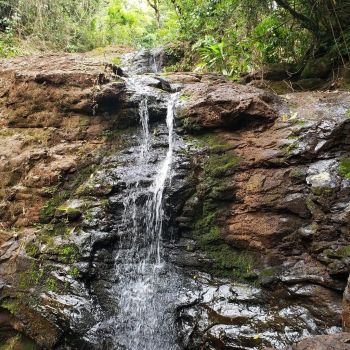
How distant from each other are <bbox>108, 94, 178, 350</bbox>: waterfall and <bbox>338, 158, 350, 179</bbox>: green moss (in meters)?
2.59

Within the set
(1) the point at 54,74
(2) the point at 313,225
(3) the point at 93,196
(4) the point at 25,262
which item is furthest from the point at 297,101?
(4) the point at 25,262

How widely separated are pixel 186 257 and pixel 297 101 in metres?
3.39

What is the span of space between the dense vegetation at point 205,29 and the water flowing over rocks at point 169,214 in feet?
5.31

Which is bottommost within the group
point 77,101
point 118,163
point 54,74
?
point 118,163

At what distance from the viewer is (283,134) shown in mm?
5613

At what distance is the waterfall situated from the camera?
177 inches

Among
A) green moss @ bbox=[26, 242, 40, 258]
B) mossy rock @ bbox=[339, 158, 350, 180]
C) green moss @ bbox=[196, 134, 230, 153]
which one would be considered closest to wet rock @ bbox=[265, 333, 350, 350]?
mossy rock @ bbox=[339, 158, 350, 180]

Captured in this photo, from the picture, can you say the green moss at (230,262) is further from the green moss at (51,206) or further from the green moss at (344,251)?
the green moss at (51,206)

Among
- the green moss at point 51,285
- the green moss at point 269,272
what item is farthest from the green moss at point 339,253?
the green moss at point 51,285

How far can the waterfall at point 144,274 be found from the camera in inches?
177

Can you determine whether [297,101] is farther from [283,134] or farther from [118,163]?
[118,163]

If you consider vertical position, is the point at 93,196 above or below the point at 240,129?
below

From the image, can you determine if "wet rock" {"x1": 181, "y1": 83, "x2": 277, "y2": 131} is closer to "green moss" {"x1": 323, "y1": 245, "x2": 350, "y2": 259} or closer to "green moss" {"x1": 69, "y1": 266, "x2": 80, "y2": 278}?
"green moss" {"x1": 323, "y1": 245, "x2": 350, "y2": 259}

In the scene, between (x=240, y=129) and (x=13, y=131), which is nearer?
(x=240, y=129)
